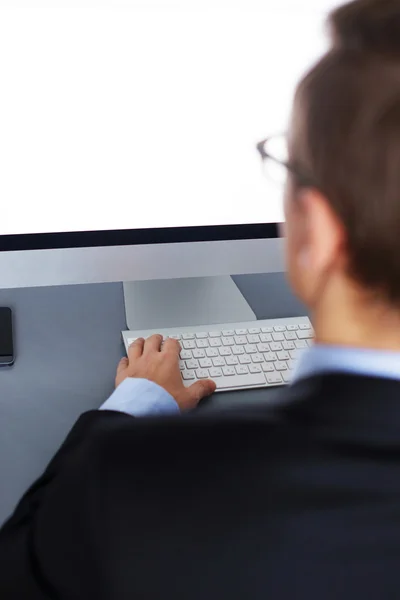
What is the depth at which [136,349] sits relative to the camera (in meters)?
0.69

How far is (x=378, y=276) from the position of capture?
1.19 ft

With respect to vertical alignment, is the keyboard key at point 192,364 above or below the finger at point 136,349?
below

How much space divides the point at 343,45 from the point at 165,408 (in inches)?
14.4

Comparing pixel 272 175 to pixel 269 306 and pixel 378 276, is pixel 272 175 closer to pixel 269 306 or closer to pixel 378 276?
pixel 378 276

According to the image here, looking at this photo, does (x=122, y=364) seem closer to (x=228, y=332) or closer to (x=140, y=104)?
(x=228, y=332)

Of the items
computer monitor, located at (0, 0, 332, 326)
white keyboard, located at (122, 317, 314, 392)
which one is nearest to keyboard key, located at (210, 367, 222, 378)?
white keyboard, located at (122, 317, 314, 392)

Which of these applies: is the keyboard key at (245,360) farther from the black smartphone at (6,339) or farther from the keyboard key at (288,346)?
the black smartphone at (6,339)

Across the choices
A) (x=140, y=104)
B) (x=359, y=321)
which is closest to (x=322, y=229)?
(x=359, y=321)

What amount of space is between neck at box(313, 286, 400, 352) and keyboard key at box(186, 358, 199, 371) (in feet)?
0.95

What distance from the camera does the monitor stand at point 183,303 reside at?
0.76 metres

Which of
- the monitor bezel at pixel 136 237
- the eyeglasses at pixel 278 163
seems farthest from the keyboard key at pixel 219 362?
the eyeglasses at pixel 278 163

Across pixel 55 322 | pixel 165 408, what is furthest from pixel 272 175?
pixel 55 322

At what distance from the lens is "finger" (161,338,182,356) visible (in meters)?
0.68

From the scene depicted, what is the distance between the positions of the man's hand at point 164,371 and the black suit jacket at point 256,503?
26cm
